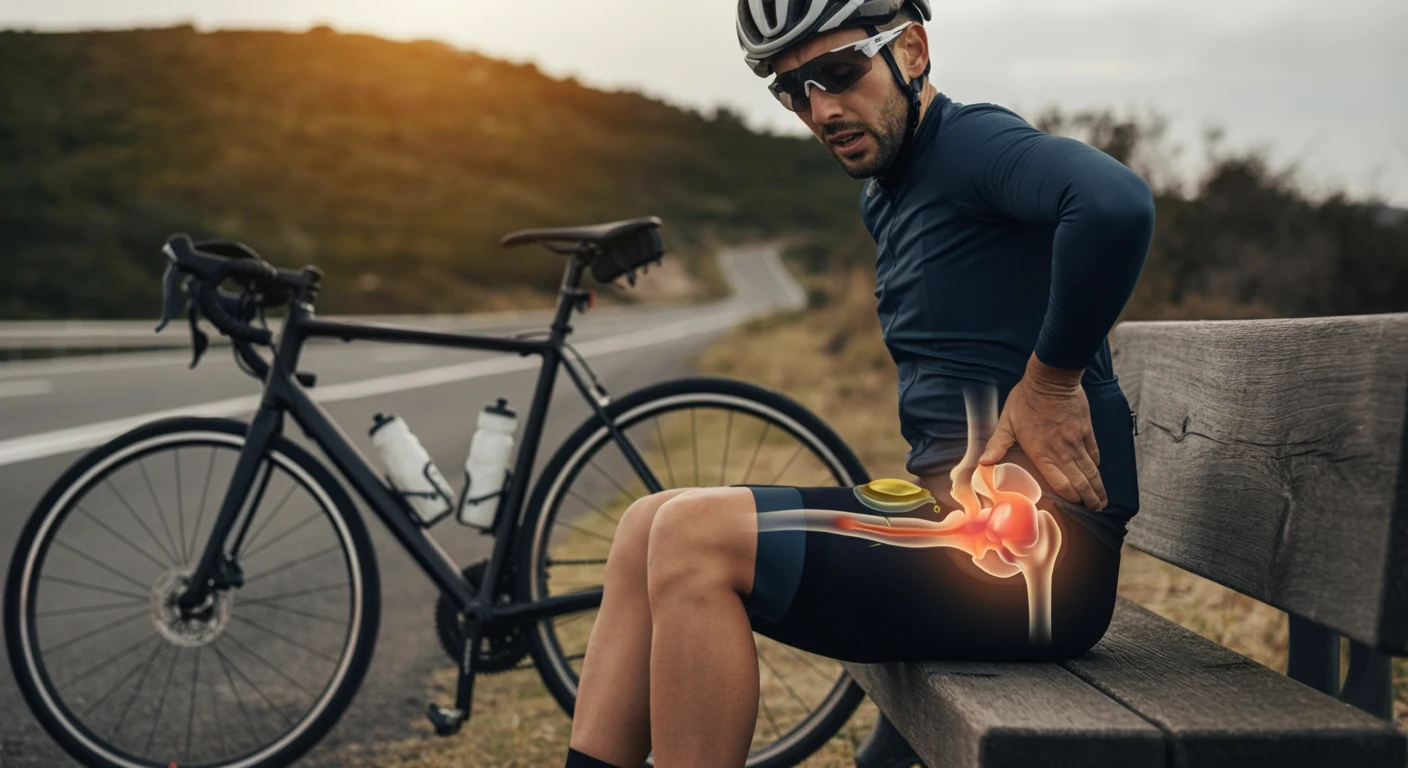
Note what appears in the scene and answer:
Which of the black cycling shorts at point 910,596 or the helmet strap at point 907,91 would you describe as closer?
the black cycling shorts at point 910,596

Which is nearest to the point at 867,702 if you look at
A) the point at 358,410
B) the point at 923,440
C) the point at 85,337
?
the point at 923,440

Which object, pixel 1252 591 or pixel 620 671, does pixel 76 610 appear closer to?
pixel 620 671

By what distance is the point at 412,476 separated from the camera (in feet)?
10.1

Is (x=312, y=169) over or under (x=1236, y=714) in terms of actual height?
over

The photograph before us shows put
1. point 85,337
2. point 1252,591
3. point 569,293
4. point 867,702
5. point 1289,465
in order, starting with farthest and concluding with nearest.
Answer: point 85,337, point 867,702, point 569,293, point 1252,591, point 1289,465

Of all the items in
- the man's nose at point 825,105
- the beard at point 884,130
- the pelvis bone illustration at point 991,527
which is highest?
the man's nose at point 825,105

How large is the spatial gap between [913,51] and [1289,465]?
938mm

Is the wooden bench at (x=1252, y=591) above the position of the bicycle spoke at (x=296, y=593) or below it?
above

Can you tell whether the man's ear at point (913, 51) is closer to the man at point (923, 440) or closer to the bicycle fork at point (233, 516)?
the man at point (923, 440)

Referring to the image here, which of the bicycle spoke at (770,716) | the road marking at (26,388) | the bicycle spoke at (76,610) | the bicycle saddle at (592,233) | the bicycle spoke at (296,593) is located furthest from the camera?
the road marking at (26,388)

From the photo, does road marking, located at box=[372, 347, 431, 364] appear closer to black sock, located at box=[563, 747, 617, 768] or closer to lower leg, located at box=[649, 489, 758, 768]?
black sock, located at box=[563, 747, 617, 768]

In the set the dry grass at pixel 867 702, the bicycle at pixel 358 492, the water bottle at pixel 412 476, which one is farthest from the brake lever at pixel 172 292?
the dry grass at pixel 867 702

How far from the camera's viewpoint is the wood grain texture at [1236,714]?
157cm

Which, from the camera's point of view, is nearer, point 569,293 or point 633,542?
point 633,542
